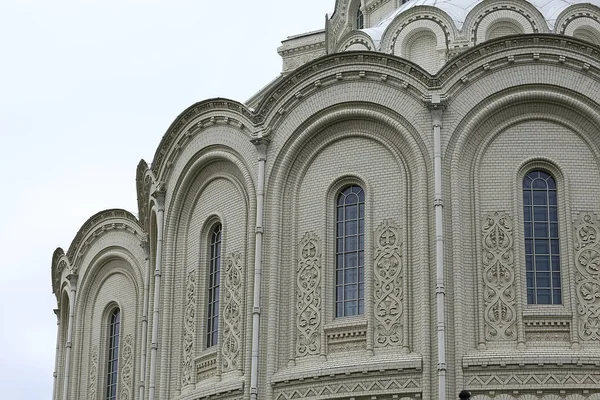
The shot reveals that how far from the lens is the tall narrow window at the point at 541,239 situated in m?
28.6

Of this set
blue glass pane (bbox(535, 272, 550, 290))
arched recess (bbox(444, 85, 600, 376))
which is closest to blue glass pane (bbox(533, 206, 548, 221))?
arched recess (bbox(444, 85, 600, 376))

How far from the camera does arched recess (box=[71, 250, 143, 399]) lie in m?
37.0

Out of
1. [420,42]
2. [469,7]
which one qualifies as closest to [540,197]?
[420,42]

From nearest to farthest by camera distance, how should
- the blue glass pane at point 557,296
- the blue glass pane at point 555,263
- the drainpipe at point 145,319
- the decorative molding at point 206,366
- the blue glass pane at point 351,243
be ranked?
the blue glass pane at point 557,296 < the blue glass pane at point 555,263 < the blue glass pane at point 351,243 < the decorative molding at point 206,366 < the drainpipe at point 145,319

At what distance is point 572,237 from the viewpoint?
28.9 meters

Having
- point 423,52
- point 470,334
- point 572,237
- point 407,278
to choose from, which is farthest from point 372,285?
point 423,52

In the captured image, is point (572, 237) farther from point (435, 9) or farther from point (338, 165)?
point (435, 9)

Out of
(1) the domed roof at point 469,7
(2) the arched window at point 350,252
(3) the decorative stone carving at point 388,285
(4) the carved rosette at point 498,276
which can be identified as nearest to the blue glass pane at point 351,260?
(2) the arched window at point 350,252

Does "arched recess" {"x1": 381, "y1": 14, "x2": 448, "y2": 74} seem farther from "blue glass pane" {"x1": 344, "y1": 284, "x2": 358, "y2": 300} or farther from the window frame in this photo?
"blue glass pane" {"x1": 344, "y1": 284, "x2": 358, "y2": 300}

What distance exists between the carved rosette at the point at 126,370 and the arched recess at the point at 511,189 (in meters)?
12.4

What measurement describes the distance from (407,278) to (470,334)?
2.00 meters

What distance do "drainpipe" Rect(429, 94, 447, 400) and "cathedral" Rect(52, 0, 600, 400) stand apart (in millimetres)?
41

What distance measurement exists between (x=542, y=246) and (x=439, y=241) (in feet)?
8.32

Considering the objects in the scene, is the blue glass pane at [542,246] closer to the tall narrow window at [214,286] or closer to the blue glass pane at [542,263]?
the blue glass pane at [542,263]
